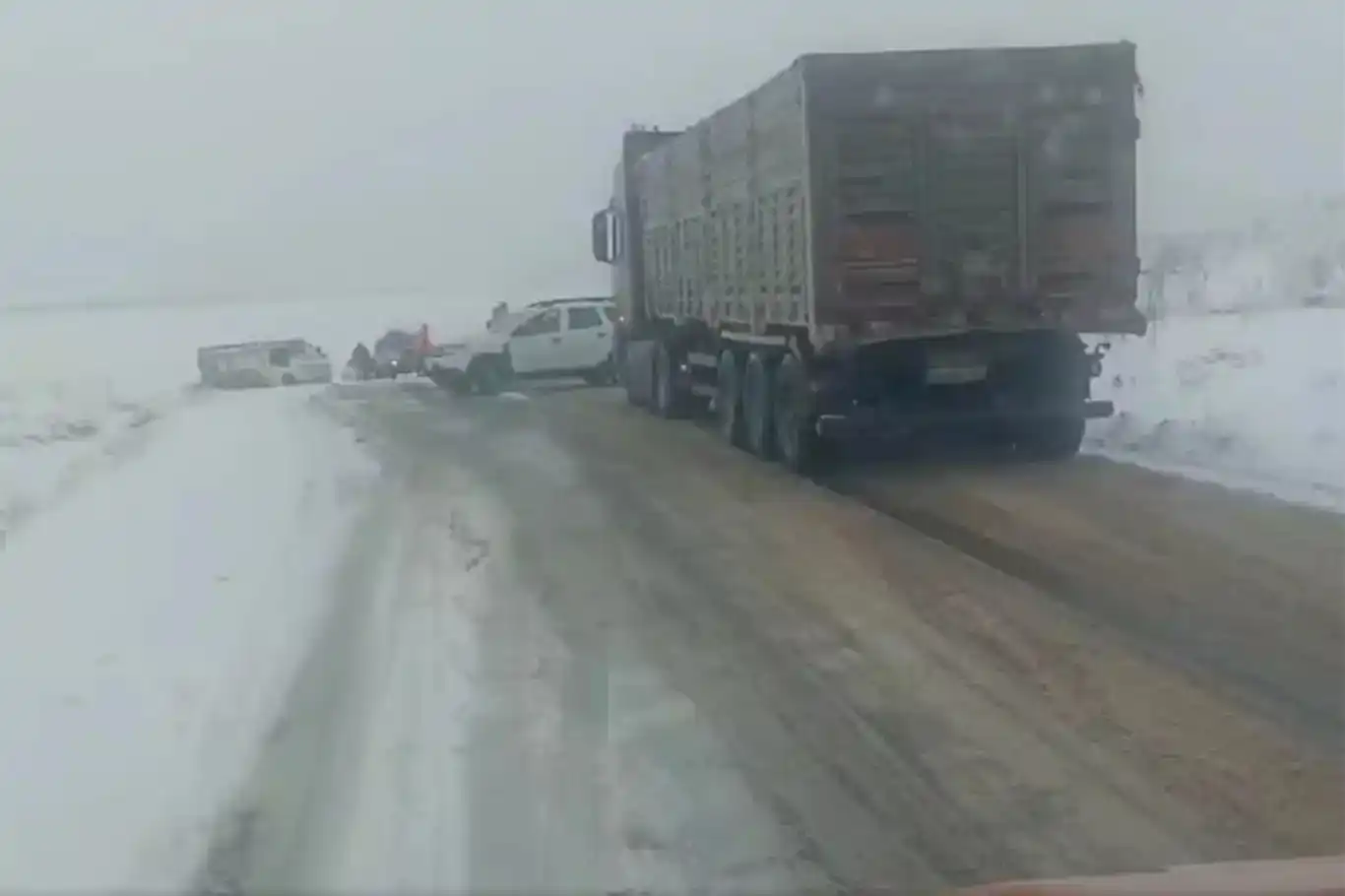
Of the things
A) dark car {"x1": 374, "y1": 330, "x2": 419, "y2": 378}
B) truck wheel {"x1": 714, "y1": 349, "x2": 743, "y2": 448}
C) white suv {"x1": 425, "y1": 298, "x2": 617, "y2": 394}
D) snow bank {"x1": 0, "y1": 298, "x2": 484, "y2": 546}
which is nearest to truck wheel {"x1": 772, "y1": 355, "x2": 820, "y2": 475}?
truck wheel {"x1": 714, "y1": 349, "x2": 743, "y2": 448}

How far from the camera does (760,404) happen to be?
692 inches

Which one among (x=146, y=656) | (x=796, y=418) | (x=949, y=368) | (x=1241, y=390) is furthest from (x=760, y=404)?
(x=146, y=656)

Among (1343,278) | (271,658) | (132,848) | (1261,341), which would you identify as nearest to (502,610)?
(271,658)

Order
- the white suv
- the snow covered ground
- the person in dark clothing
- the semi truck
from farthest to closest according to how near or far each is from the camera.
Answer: the person in dark clothing < the white suv < the snow covered ground < the semi truck

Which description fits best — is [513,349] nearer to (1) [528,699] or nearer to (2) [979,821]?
(1) [528,699]

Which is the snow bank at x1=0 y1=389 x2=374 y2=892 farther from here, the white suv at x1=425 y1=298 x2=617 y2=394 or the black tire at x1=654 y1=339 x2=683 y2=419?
the white suv at x1=425 y1=298 x2=617 y2=394

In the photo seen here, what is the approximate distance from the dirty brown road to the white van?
92.0 ft

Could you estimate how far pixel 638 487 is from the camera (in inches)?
616

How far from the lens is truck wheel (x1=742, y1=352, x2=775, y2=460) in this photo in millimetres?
17328

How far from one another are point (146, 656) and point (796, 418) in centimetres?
829

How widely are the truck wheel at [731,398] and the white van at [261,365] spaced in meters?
23.9

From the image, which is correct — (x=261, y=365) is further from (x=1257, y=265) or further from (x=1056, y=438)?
(x=1257, y=265)

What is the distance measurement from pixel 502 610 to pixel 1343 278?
43419 millimetres

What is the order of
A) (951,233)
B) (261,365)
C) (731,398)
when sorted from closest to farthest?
1. (951,233)
2. (731,398)
3. (261,365)
